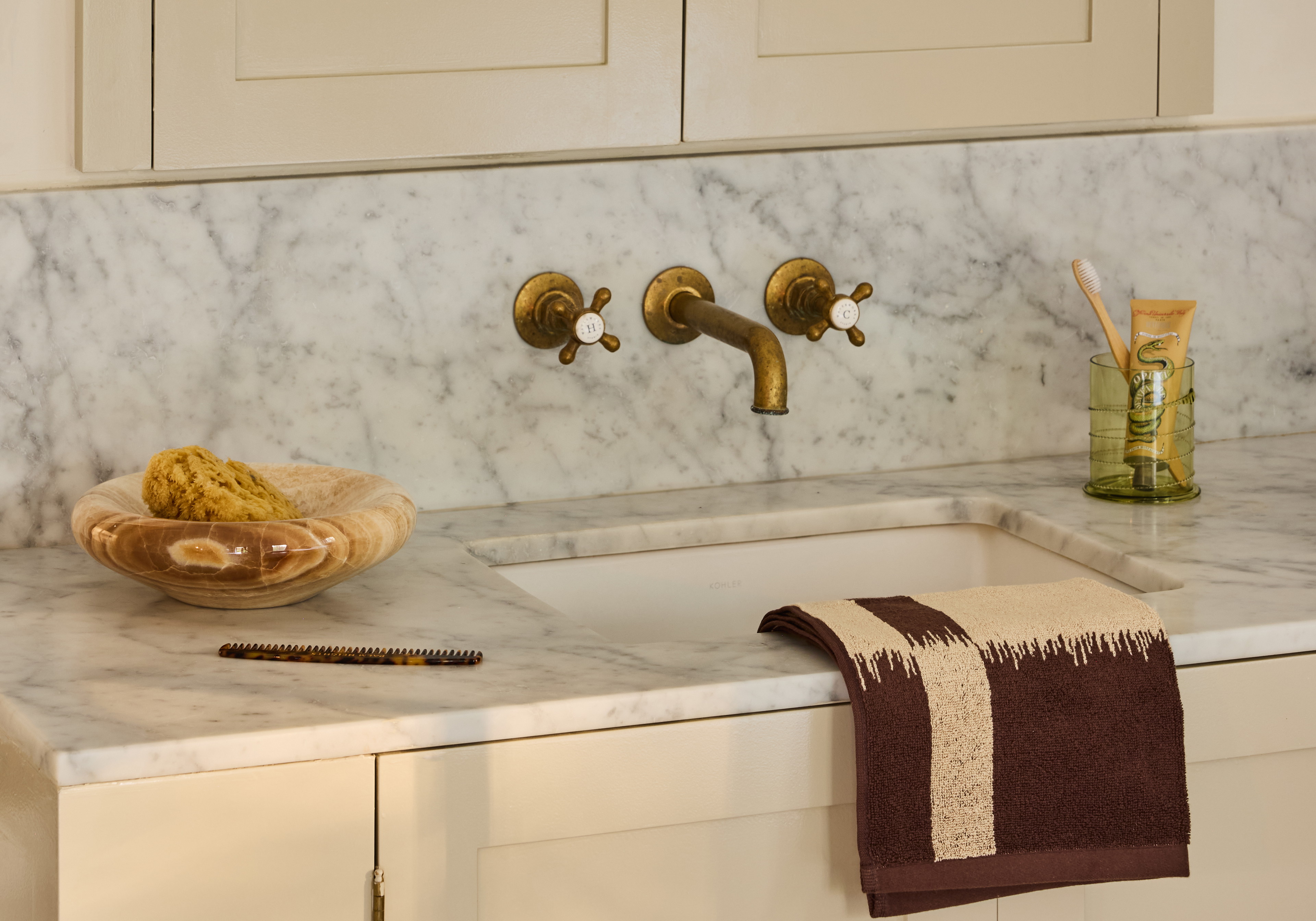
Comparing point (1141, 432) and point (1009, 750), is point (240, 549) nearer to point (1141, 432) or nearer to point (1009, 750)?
point (1009, 750)

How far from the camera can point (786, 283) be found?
63.6 inches

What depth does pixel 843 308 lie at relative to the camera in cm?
146

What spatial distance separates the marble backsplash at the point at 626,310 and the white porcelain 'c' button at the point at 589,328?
0.45ft

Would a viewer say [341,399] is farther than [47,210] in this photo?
Yes

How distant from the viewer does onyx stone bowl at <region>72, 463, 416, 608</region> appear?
44.4 inches

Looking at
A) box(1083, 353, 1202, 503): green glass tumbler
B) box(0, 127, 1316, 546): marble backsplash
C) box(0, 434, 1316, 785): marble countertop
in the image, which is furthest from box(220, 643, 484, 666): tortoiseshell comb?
box(1083, 353, 1202, 503): green glass tumbler

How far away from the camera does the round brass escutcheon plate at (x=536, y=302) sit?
60.3 inches

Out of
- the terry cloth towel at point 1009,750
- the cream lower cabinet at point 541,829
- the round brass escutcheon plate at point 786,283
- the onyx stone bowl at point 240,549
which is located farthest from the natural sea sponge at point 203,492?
the round brass escutcheon plate at point 786,283

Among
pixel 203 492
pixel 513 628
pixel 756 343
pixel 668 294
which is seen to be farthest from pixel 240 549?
pixel 668 294

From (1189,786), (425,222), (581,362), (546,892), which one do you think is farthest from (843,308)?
(546,892)

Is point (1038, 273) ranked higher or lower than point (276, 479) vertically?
higher

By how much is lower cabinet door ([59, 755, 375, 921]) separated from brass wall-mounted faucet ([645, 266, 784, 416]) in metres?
0.50

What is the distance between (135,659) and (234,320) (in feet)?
1.42

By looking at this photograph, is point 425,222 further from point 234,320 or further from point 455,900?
point 455,900
